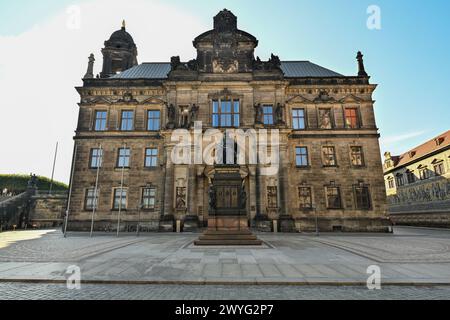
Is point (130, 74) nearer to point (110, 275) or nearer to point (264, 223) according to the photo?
point (264, 223)

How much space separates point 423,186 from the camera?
33.5 meters

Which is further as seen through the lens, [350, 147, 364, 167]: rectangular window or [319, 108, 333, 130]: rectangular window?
[319, 108, 333, 130]: rectangular window

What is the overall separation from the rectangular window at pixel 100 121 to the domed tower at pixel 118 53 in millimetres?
10736

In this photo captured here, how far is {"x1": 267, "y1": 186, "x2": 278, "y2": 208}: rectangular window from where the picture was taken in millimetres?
20281

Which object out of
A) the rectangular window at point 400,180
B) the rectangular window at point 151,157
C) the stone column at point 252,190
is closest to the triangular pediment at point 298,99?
the stone column at point 252,190

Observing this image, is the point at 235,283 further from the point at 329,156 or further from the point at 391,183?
the point at 391,183

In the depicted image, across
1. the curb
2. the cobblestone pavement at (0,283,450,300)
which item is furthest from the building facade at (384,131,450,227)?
the cobblestone pavement at (0,283,450,300)

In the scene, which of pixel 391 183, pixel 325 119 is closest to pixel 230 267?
pixel 325 119

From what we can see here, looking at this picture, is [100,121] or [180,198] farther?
[100,121]

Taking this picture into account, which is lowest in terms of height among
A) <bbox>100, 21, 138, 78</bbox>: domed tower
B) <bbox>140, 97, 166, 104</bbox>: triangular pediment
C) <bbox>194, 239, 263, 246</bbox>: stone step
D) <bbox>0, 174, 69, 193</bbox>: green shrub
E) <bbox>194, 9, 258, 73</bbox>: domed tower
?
<bbox>194, 239, 263, 246</bbox>: stone step

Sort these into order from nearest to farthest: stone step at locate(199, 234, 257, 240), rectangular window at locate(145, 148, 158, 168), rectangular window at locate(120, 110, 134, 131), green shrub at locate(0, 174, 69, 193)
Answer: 1. stone step at locate(199, 234, 257, 240)
2. rectangular window at locate(145, 148, 158, 168)
3. rectangular window at locate(120, 110, 134, 131)
4. green shrub at locate(0, 174, 69, 193)

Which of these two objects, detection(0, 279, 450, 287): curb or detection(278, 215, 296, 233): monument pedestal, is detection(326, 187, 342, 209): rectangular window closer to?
detection(278, 215, 296, 233): monument pedestal

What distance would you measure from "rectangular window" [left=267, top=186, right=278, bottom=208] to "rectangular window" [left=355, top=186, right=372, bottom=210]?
8139mm

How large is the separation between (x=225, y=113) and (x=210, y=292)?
19.0 m
